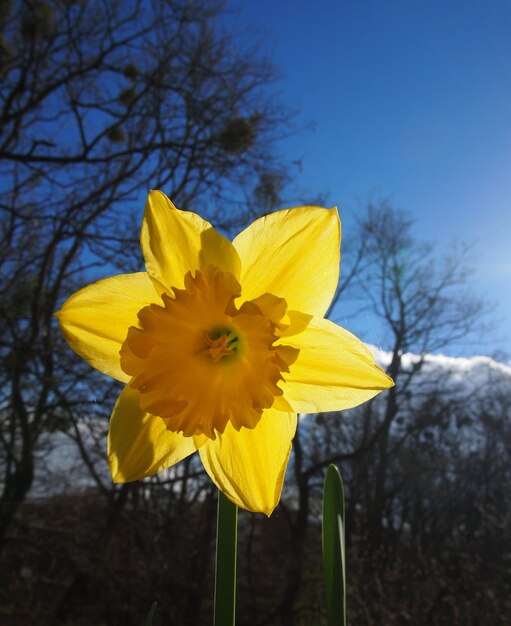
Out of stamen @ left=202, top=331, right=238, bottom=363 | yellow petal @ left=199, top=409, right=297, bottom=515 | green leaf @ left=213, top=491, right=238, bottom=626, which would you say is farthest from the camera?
stamen @ left=202, top=331, right=238, bottom=363

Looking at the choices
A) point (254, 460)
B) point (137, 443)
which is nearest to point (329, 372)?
point (254, 460)

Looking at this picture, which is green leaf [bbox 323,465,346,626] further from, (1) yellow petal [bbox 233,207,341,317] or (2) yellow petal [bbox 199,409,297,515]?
(1) yellow petal [bbox 233,207,341,317]

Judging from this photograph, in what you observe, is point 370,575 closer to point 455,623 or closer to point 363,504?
point 455,623

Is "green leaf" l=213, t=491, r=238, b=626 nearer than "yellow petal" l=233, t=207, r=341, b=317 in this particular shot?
Yes

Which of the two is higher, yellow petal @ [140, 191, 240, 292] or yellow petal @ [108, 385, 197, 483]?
yellow petal @ [140, 191, 240, 292]

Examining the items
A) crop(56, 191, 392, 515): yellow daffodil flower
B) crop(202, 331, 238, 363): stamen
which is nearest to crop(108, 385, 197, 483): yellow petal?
crop(56, 191, 392, 515): yellow daffodil flower

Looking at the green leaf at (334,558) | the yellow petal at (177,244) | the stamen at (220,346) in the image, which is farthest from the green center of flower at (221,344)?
the green leaf at (334,558)

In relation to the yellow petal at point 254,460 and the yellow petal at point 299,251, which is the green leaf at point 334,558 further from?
the yellow petal at point 299,251

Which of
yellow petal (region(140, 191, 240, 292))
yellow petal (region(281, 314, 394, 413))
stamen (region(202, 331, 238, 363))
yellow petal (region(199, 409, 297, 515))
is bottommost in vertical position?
yellow petal (region(199, 409, 297, 515))

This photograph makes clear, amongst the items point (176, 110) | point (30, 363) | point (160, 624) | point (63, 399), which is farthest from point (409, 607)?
point (176, 110)
